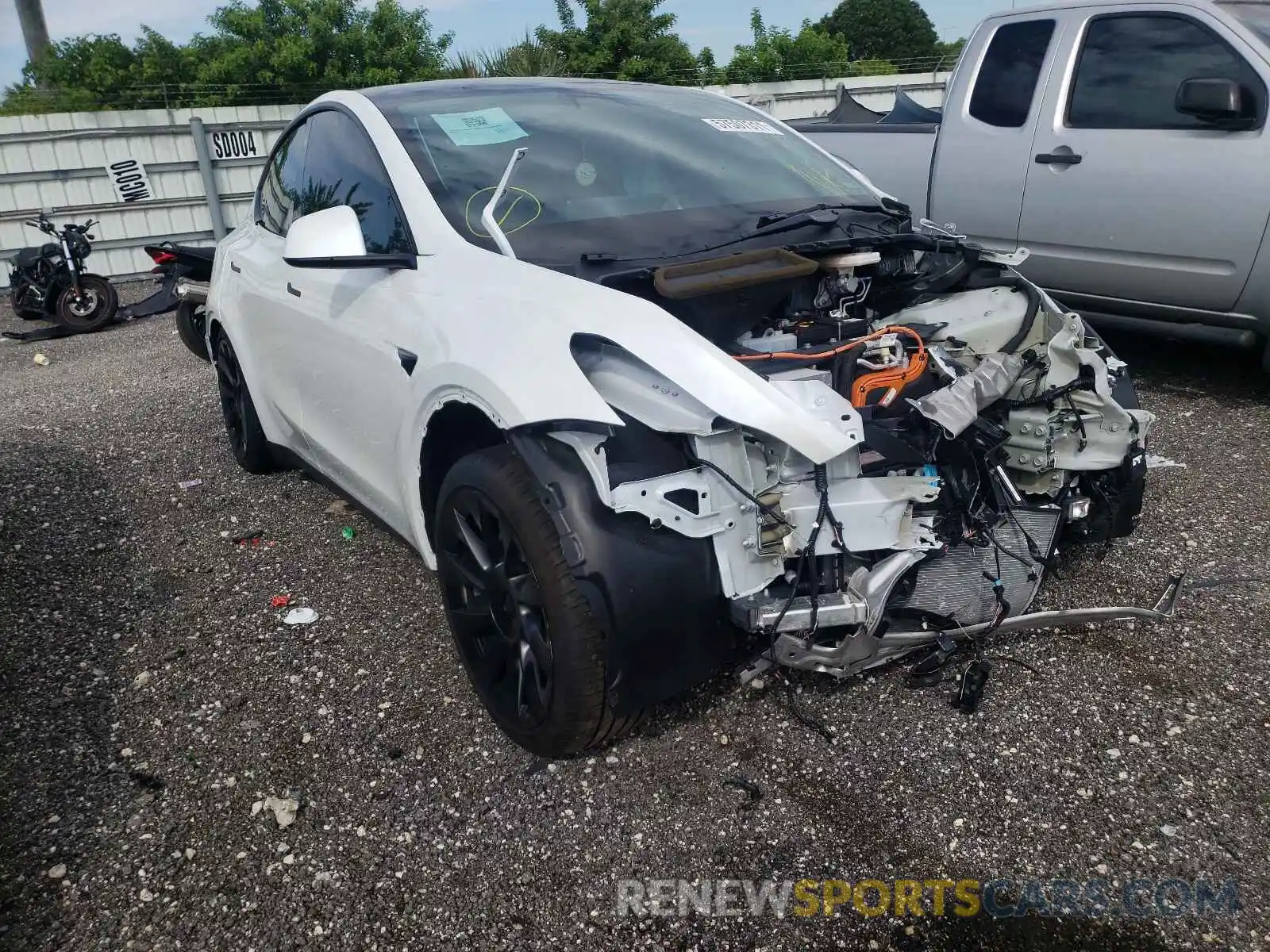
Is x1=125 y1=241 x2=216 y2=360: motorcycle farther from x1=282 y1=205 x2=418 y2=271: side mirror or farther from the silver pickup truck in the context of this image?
the silver pickup truck

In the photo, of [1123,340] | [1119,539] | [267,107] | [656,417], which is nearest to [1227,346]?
[1123,340]

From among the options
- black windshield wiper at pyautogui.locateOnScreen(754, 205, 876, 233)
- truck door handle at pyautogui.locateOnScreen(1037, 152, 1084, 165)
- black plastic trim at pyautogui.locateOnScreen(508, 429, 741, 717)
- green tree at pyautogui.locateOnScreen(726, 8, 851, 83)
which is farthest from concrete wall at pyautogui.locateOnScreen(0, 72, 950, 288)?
green tree at pyautogui.locateOnScreen(726, 8, 851, 83)

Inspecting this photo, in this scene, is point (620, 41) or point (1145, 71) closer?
point (1145, 71)

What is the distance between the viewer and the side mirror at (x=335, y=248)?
106 inches

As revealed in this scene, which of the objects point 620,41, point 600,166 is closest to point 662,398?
point 600,166

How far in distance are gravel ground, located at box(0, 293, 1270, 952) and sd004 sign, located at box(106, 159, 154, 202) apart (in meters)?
9.81

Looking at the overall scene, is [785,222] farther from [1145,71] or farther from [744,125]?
[1145,71]

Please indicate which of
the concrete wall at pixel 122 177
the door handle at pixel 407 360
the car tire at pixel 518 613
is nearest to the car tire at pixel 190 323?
the door handle at pixel 407 360

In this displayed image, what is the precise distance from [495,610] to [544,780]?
47cm

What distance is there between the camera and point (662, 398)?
2.15m

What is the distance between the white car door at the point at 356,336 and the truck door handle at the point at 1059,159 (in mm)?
3814

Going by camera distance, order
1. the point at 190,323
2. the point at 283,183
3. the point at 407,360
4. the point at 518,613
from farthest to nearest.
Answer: the point at 190,323 → the point at 283,183 → the point at 407,360 → the point at 518,613

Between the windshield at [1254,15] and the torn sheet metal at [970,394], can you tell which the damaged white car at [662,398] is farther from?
the windshield at [1254,15]

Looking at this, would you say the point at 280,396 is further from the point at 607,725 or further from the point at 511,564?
the point at 607,725
